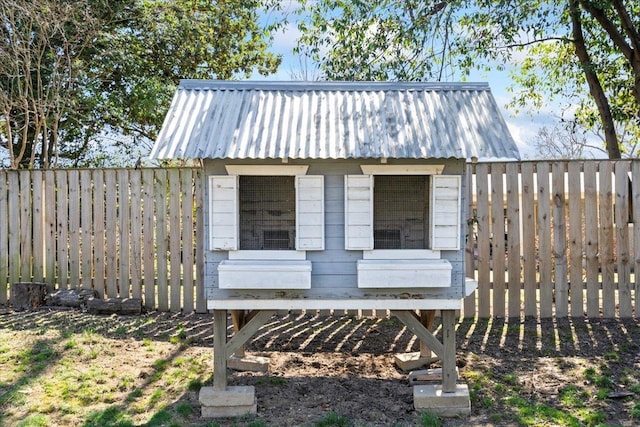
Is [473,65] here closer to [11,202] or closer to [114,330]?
[114,330]

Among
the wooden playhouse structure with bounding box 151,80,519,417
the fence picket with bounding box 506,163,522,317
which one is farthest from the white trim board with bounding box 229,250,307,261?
the fence picket with bounding box 506,163,522,317

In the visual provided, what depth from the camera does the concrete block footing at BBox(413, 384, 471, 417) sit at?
4020 mm

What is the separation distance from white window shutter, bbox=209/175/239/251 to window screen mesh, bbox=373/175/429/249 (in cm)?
112

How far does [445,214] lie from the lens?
13.0 ft

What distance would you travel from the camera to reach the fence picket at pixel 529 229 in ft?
19.9

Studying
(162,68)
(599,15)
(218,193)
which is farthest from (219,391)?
(162,68)

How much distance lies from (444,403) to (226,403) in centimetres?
170

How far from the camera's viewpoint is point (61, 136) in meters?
10.9

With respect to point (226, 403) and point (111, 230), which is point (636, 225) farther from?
point (111, 230)

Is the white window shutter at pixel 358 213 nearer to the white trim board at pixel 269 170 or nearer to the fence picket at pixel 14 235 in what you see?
the white trim board at pixel 269 170

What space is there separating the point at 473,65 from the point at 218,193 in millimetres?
5169

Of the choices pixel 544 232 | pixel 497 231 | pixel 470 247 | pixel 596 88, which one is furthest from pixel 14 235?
pixel 596 88

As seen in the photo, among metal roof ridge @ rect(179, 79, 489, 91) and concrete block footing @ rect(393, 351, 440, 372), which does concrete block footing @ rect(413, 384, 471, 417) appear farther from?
metal roof ridge @ rect(179, 79, 489, 91)

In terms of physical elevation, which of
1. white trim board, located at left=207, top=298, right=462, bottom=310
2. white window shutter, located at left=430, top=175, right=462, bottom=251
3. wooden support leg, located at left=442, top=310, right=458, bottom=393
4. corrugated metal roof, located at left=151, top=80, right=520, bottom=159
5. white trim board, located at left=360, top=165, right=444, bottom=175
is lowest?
wooden support leg, located at left=442, top=310, right=458, bottom=393
